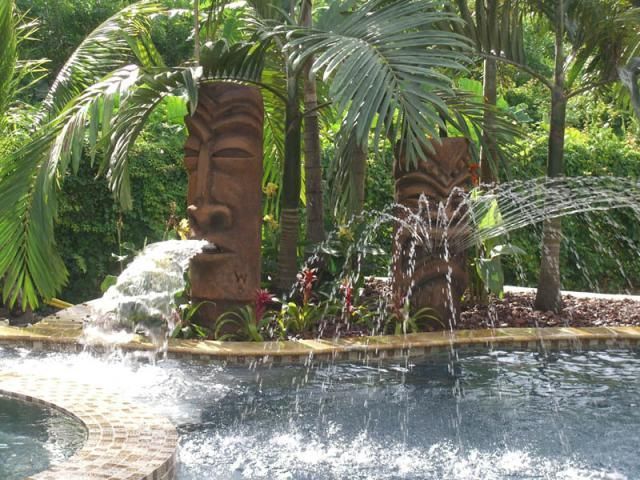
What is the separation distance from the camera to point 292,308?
7434mm

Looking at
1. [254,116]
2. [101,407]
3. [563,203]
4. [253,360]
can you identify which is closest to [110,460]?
[101,407]

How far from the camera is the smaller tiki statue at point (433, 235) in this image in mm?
7582

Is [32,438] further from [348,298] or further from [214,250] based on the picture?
[348,298]

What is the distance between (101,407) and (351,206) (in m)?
4.57

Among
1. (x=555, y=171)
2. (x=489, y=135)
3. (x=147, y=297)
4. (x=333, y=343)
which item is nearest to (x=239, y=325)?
(x=147, y=297)

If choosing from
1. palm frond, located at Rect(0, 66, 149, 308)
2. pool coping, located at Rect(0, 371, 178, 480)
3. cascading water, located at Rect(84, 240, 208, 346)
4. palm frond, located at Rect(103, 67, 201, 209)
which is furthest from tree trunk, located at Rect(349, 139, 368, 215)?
pool coping, located at Rect(0, 371, 178, 480)

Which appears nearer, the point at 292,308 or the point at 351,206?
the point at 292,308

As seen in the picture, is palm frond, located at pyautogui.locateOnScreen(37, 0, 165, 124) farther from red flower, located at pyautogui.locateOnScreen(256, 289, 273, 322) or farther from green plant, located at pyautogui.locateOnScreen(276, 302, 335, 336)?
green plant, located at pyautogui.locateOnScreen(276, 302, 335, 336)

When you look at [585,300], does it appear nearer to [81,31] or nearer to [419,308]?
[419,308]

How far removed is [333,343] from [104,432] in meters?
2.81

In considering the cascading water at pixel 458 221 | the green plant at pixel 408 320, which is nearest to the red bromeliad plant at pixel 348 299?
the cascading water at pixel 458 221

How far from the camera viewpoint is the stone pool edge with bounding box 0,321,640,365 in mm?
6613

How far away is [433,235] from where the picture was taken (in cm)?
752

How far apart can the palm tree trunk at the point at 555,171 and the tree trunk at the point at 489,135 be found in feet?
→ 1.76
